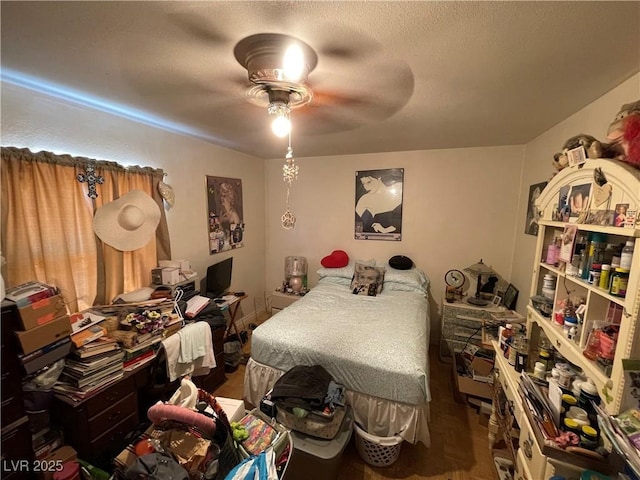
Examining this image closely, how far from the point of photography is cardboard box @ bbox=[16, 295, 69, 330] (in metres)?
1.31

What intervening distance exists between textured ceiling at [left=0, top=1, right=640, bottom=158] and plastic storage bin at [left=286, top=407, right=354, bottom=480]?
6.69 ft

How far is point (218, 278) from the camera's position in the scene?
295 centimetres

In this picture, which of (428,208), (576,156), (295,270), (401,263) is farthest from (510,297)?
(295,270)

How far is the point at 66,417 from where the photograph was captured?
1.54 meters

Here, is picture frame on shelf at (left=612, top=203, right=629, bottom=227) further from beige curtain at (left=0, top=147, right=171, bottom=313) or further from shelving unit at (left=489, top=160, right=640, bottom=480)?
beige curtain at (left=0, top=147, right=171, bottom=313)

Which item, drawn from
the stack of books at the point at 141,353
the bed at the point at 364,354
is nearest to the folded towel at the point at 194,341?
the stack of books at the point at 141,353

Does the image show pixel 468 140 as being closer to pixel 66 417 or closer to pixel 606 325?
pixel 606 325

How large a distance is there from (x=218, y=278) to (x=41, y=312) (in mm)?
1614

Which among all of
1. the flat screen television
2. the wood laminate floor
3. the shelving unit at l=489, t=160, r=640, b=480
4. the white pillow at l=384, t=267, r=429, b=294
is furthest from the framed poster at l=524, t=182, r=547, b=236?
the flat screen television

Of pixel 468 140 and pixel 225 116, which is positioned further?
pixel 468 140

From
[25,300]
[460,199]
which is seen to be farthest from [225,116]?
[460,199]

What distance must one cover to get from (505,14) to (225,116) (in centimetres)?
177

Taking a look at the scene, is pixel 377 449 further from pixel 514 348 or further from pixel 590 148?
pixel 590 148

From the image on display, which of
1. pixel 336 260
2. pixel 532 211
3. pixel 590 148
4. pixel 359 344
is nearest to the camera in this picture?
pixel 590 148
